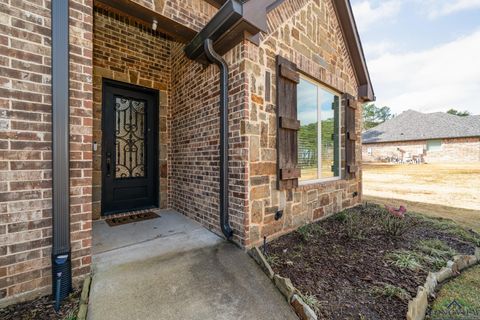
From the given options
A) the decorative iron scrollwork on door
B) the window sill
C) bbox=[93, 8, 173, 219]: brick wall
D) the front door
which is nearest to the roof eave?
the window sill

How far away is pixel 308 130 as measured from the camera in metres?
3.85

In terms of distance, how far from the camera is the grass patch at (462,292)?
6.04ft

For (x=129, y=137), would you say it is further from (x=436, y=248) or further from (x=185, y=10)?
(x=436, y=248)

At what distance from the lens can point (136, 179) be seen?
13.1 feet

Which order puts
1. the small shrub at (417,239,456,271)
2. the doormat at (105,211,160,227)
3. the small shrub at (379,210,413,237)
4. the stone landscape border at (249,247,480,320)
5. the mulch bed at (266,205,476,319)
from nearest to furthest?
the stone landscape border at (249,247,480,320) → the mulch bed at (266,205,476,319) → the small shrub at (417,239,456,271) → the small shrub at (379,210,413,237) → the doormat at (105,211,160,227)

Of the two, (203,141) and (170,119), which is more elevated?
(170,119)

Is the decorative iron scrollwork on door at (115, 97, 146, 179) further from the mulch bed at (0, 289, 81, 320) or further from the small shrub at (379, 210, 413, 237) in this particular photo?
the small shrub at (379, 210, 413, 237)

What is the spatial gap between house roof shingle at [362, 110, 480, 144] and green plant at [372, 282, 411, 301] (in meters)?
26.6

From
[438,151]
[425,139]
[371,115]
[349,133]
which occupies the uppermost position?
[371,115]

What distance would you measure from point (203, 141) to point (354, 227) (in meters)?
2.84

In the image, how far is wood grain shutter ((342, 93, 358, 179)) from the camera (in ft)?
14.9

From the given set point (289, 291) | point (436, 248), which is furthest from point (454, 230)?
point (289, 291)

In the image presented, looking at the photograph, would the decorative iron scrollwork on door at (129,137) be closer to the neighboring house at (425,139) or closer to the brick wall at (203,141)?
the brick wall at (203,141)

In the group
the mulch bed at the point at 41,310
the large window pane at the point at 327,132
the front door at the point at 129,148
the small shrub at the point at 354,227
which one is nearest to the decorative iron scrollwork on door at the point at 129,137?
the front door at the point at 129,148
